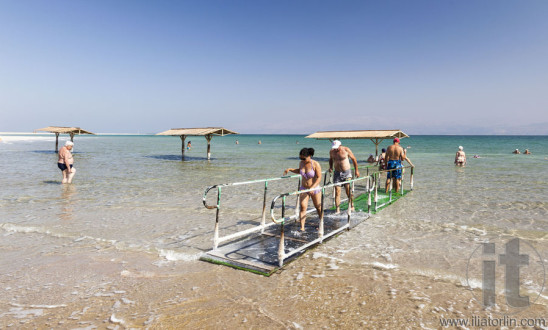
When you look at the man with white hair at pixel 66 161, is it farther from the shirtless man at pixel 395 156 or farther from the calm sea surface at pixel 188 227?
the shirtless man at pixel 395 156

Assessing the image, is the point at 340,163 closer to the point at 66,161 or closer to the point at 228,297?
the point at 228,297

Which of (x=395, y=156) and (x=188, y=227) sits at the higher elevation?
(x=395, y=156)

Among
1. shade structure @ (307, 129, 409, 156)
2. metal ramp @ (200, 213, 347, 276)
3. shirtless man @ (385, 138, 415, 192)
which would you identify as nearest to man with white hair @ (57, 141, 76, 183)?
metal ramp @ (200, 213, 347, 276)

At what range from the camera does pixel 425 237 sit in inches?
234

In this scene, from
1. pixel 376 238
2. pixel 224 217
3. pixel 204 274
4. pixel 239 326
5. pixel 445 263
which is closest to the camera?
pixel 239 326

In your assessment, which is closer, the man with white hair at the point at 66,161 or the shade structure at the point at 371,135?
the man with white hair at the point at 66,161

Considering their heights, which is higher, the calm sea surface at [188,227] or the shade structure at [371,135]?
the shade structure at [371,135]

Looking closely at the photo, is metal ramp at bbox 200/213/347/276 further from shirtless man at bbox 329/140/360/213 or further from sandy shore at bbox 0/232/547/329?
shirtless man at bbox 329/140/360/213

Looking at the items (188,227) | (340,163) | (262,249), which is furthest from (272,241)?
(340,163)

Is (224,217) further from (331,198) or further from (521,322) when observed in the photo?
(521,322)

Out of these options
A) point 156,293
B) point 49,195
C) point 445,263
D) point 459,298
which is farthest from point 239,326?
point 49,195

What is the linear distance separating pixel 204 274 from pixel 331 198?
6398 millimetres

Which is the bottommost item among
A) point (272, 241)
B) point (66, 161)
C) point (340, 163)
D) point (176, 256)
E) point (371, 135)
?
point (176, 256)

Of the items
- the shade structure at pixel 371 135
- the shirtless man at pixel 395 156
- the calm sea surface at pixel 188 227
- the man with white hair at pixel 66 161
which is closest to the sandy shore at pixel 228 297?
the calm sea surface at pixel 188 227
